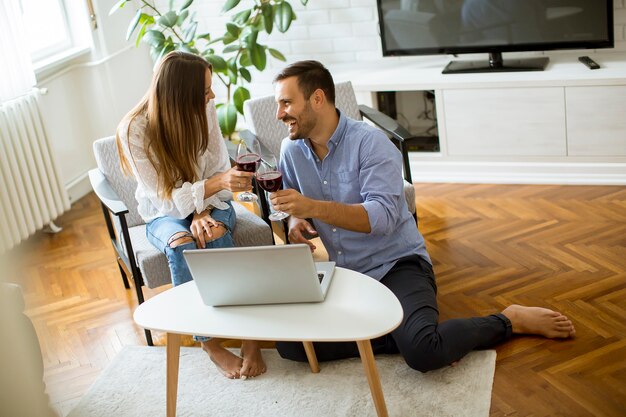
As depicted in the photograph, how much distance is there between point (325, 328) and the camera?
6.36 feet

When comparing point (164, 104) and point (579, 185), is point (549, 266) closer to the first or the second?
point (579, 185)

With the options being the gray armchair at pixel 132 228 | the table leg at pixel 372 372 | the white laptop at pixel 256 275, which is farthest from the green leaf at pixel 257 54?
the table leg at pixel 372 372

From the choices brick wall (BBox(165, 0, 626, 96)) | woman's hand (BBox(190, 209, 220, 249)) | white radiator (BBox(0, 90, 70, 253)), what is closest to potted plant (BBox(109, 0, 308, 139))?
brick wall (BBox(165, 0, 626, 96))

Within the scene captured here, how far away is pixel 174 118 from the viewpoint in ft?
8.88

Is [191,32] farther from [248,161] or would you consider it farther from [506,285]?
[506,285]

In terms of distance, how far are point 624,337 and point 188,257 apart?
149cm

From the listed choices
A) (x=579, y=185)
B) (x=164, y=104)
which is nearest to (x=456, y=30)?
(x=579, y=185)

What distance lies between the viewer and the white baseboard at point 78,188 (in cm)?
457

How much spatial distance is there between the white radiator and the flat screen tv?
197 cm

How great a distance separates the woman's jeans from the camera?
2.69m

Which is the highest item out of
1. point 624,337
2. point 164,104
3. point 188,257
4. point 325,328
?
point 164,104

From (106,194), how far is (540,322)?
1.67m

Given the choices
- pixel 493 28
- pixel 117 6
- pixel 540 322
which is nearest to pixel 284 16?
pixel 117 6

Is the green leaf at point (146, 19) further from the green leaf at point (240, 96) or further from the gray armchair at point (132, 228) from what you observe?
the gray armchair at point (132, 228)
